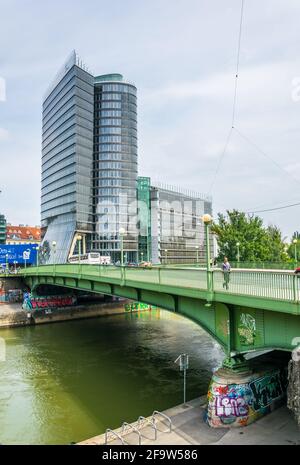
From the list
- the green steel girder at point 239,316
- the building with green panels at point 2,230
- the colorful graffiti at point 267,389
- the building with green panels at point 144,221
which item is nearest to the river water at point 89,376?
the green steel girder at point 239,316

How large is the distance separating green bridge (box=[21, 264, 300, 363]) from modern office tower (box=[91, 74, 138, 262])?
3472 inches

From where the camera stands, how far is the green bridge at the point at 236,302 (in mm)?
12664

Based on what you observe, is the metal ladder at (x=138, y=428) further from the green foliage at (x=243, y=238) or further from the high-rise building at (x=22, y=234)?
the high-rise building at (x=22, y=234)

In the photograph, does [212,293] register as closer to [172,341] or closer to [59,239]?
[172,341]

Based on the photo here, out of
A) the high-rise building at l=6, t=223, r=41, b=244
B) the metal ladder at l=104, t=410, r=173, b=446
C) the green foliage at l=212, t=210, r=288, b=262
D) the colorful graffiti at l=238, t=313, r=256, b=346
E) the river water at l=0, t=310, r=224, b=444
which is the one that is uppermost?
the high-rise building at l=6, t=223, r=41, b=244

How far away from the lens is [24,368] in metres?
27.5

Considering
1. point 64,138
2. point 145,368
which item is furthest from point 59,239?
point 145,368

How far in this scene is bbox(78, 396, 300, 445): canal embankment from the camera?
13250 millimetres

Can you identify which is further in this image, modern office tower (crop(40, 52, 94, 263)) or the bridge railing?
modern office tower (crop(40, 52, 94, 263))

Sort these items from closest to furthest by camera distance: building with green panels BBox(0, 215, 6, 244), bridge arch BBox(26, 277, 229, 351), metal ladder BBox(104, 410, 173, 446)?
metal ladder BBox(104, 410, 173, 446), bridge arch BBox(26, 277, 229, 351), building with green panels BBox(0, 215, 6, 244)

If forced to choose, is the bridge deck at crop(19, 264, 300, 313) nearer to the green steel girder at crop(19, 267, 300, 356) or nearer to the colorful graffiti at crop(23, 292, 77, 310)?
the green steel girder at crop(19, 267, 300, 356)

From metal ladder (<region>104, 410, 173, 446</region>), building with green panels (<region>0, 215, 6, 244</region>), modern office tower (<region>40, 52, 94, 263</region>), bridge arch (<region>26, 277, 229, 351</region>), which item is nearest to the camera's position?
metal ladder (<region>104, 410, 173, 446</region>)

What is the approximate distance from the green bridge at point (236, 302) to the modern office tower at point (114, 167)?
3472 inches

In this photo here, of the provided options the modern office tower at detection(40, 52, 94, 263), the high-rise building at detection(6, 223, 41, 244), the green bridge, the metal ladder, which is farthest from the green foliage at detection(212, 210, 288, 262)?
the high-rise building at detection(6, 223, 41, 244)
